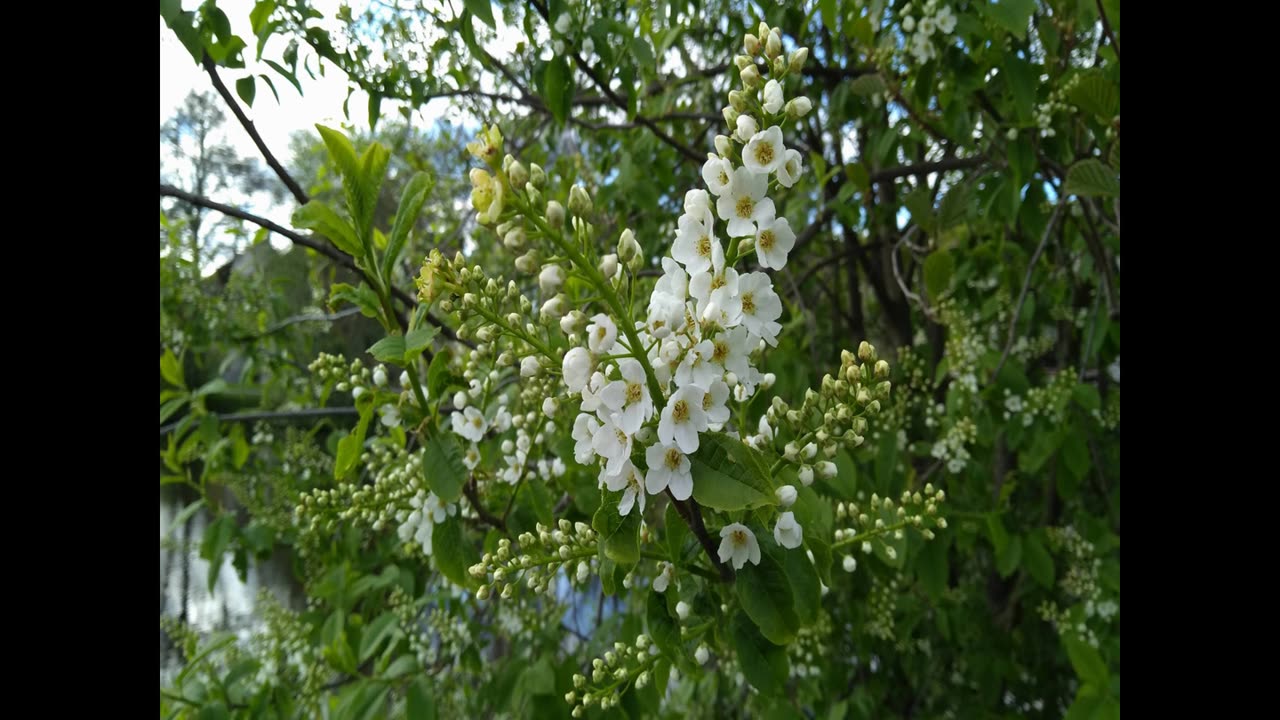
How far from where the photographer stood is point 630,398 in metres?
0.68

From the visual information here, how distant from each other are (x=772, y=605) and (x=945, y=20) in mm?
1529

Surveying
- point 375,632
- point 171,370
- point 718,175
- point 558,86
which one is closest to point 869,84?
point 558,86

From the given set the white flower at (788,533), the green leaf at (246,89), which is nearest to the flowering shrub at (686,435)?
the white flower at (788,533)

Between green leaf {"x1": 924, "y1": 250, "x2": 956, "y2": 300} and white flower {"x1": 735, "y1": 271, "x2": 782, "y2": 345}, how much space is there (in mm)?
1403

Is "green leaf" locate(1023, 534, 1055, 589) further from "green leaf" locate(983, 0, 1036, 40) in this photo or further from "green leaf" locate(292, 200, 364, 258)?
"green leaf" locate(292, 200, 364, 258)

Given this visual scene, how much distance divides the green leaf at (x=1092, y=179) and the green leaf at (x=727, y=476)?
128 cm

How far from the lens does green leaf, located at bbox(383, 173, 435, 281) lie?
2.87ft

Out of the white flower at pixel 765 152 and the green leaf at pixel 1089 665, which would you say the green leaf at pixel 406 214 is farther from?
the green leaf at pixel 1089 665

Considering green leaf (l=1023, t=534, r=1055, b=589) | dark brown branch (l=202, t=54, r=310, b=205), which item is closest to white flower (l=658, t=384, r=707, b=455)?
dark brown branch (l=202, t=54, r=310, b=205)

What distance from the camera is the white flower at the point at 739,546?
0.76 meters

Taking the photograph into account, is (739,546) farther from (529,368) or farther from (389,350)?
(389,350)
